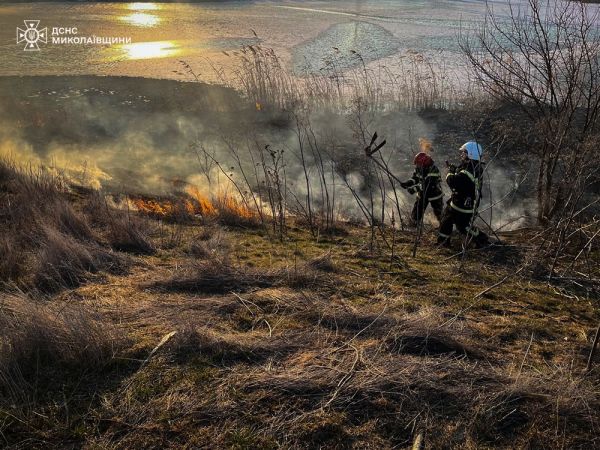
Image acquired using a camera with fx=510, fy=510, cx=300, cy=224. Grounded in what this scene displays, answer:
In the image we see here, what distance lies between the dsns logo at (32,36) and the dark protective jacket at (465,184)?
54.1 feet

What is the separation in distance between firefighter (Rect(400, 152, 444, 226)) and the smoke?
1480 millimetres

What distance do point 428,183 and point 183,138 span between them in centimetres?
668

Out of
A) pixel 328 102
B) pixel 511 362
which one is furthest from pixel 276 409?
pixel 328 102

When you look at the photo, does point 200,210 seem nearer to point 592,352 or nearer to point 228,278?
point 228,278

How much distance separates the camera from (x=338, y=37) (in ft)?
62.6

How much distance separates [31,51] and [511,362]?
18.7 metres

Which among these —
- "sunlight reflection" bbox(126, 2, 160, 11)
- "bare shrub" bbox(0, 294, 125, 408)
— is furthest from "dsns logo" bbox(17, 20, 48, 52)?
"bare shrub" bbox(0, 294, 125, 408)

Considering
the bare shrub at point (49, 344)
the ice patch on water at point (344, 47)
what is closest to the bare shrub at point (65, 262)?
the bare shrub at point (49, 344)

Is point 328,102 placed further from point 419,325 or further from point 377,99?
point 419,325

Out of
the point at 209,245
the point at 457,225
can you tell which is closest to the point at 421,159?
the point at 457,225

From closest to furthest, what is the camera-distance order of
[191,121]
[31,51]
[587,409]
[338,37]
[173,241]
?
[587,409] < [173,241] < [191,121] < [31,51] < [338,37]

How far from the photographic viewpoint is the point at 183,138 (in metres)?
11.8

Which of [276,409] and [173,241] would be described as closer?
[276,409]

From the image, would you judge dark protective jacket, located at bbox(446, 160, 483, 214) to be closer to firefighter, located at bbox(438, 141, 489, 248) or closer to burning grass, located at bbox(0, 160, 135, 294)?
firefighter, located at bbox(438, 141, 489, 248)
